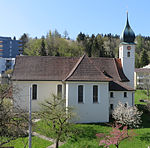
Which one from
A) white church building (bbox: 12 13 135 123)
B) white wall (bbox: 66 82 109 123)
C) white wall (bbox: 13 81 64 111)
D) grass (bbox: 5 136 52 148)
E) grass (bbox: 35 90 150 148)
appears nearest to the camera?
grass (bbox: 5 136 52 148)

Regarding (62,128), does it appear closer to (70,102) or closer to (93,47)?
(70,102)

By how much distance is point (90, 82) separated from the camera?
22219mm

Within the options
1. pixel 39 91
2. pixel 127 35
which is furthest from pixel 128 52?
pixel 39 91

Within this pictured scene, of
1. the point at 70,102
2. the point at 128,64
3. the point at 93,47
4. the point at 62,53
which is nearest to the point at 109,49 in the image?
the point at 93,47

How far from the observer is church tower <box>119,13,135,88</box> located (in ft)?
104

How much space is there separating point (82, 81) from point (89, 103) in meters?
2.91

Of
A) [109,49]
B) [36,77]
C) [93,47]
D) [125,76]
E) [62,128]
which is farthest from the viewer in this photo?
[109,49]

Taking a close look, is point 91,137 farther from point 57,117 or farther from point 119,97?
point 119,97

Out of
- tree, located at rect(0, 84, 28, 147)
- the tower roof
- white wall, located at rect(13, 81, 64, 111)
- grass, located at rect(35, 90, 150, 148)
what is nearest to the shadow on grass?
grass, located at rect(35, 90, 150, 148)

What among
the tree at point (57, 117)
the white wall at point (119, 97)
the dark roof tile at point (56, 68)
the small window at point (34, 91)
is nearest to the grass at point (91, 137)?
the tree at point (57, 117)

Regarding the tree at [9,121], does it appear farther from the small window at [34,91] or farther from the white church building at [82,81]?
the small window at [34,91]

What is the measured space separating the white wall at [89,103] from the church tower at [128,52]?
10807 millimetres

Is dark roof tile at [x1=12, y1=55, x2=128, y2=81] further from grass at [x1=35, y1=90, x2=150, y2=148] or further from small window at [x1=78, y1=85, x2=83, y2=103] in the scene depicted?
grass at [x1=35, y1=90, x2=150, y2=148]

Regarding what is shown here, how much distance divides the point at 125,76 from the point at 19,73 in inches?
694
